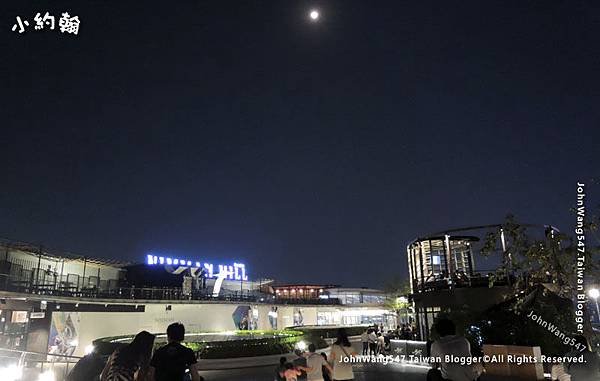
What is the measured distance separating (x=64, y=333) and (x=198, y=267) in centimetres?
2808

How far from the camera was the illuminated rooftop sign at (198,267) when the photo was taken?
48375mm

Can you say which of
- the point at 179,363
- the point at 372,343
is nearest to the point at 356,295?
the point at 372,343

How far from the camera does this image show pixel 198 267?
52656 millimetres

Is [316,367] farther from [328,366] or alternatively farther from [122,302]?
[122,302]

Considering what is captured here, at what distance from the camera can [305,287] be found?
67438 mm

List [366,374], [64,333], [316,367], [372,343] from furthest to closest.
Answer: [64,333]
[372,343]
[366,374]
[316,367]

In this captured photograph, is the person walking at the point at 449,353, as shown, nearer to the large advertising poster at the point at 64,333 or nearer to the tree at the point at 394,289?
the large advertising poster at the point at 64,333

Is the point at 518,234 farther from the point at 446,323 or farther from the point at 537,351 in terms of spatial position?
the point at 446,323

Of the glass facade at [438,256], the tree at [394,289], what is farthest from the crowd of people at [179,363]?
the tree at [394,289]

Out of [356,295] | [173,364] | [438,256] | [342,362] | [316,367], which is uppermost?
[438,256]

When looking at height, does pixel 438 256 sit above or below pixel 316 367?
above

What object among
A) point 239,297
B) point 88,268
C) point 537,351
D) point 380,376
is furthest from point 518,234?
point 239,297

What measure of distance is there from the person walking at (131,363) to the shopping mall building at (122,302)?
1985 centimetres

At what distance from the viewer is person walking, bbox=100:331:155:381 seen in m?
4.15
